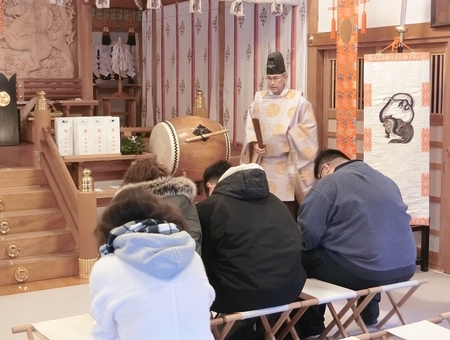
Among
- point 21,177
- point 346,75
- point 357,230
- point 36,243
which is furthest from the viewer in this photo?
point 21,177

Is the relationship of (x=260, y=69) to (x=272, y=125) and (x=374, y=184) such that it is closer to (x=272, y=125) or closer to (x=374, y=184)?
(x=272, y=125)

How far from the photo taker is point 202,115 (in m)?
7.79

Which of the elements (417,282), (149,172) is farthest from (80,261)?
(417,282)

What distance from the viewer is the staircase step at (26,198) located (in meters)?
6.13

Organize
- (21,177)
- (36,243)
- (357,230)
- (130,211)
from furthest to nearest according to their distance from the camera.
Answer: (21,177) < (36,243) < (357,230) < (130,211)

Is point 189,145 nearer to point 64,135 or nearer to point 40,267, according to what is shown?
point 64,135

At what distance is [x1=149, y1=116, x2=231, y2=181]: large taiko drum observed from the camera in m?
6.91

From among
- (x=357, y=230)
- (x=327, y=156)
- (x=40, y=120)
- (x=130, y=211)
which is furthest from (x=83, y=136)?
(x=130, y=211)

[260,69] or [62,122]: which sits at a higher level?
[260,69]

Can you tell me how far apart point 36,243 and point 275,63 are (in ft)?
7.99

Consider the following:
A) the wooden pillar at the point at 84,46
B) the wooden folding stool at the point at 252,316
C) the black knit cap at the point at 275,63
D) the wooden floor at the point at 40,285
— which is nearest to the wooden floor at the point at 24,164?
the wooden floor at the point at 40,285

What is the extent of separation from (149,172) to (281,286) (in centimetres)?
85

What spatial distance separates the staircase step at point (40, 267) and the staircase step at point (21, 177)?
35.6 inches

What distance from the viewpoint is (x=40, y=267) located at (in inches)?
225
